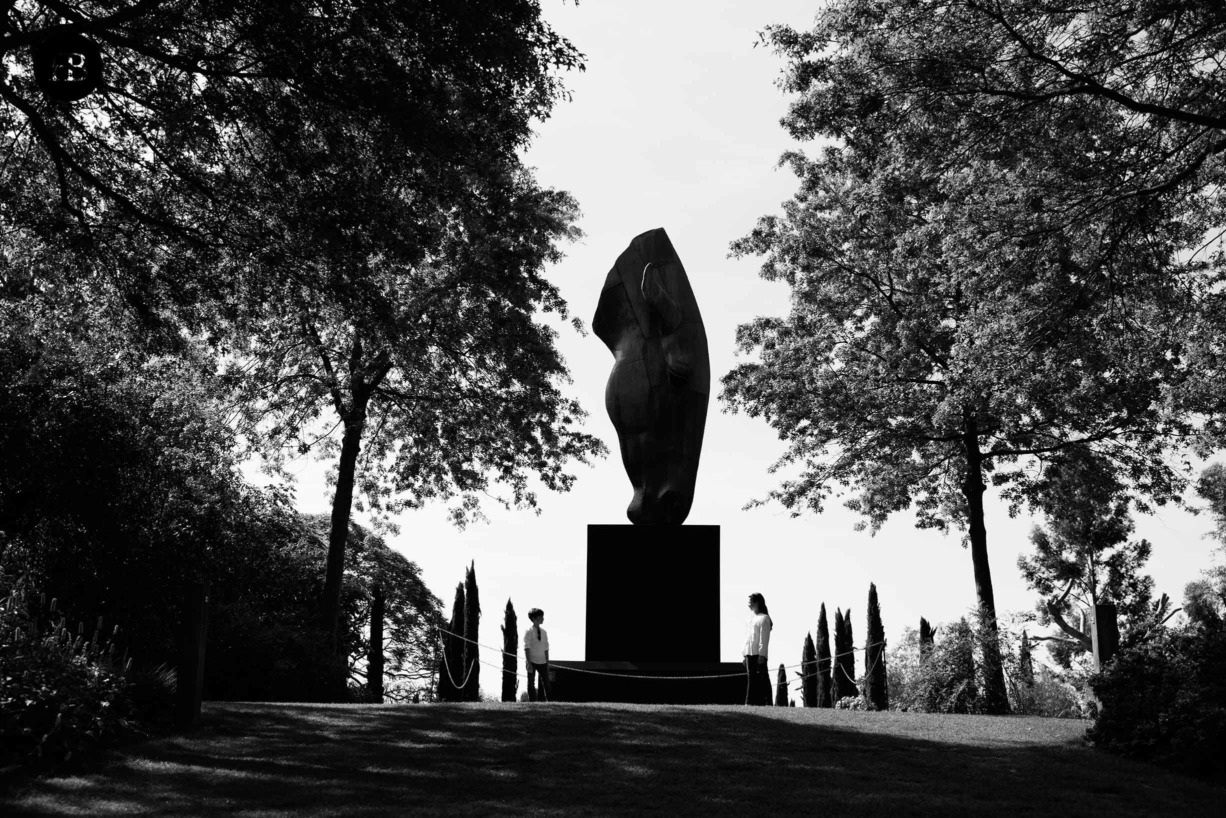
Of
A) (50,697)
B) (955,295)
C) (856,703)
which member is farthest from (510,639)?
(50,697)

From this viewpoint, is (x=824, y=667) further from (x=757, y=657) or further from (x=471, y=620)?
(x=757, y=657)

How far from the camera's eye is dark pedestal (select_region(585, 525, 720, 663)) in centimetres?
1608

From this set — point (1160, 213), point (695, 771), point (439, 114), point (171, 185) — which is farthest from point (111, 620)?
point (1160, 213)

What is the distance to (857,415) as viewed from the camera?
23938 millimetres

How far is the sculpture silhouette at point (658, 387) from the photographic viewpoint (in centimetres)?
1686

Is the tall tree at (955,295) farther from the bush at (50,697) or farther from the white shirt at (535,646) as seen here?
the bush at (50,697)

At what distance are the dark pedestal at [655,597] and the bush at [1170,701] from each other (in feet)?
15.9

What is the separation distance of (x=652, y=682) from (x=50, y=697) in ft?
24.1

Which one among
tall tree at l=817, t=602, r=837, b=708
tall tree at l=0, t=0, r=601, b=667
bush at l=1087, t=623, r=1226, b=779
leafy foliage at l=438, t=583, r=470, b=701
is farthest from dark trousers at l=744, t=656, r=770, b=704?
tall tree at l=817, t=602, r=837, b=708

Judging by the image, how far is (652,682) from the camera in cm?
1577

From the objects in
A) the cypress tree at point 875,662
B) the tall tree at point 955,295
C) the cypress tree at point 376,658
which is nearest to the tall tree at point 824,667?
the cypress tree at point 875,662

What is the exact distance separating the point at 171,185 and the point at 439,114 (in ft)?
12.4

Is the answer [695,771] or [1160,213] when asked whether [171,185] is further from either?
[1160,213]

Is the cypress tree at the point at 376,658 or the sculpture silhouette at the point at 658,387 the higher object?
the sculpture silhouette at the point at 658,387
